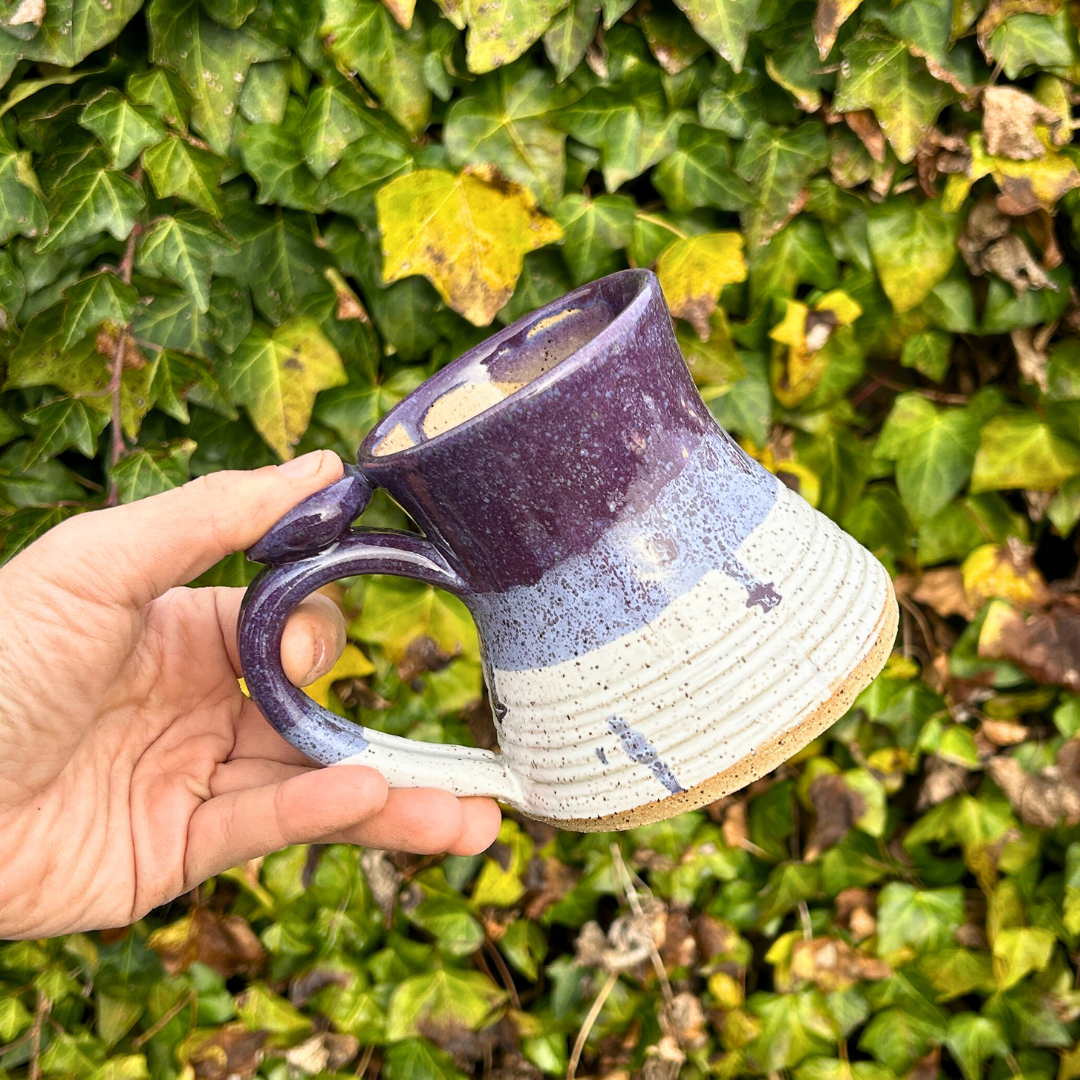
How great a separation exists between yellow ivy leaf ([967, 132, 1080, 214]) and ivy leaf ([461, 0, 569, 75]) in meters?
0.51

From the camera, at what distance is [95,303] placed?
1.00 metres

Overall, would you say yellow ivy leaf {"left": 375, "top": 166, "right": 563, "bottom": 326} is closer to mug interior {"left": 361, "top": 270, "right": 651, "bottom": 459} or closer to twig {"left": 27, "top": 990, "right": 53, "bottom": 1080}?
mug interior {"left": 361, "top": 270, "right": 651, "bottom": 459}

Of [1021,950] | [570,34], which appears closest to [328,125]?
[570,34]

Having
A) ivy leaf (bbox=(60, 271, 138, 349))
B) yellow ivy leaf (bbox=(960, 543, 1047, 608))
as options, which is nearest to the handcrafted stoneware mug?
ivy leaf (bbox=(60, 271, 138, 349))

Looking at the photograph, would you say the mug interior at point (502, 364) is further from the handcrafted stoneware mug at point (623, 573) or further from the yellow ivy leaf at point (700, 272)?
the yellow ivy leaf at point (700, 272)

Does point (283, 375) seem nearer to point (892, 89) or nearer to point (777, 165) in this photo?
point (777, 165)

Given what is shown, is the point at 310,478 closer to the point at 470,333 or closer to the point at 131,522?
the point at 131,522

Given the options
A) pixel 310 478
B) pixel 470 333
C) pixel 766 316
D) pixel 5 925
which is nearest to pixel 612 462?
pixel 310 478

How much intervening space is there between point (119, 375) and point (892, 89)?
918 millimetres

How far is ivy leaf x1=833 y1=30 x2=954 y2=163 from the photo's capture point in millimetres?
1039

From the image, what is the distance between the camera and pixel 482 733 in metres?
1.32

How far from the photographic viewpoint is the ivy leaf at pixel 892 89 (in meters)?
1.04

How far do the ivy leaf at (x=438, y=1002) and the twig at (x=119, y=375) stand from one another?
0.76m

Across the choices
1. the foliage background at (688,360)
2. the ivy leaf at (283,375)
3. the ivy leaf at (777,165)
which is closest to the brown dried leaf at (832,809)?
the foliage background at (688,360)
